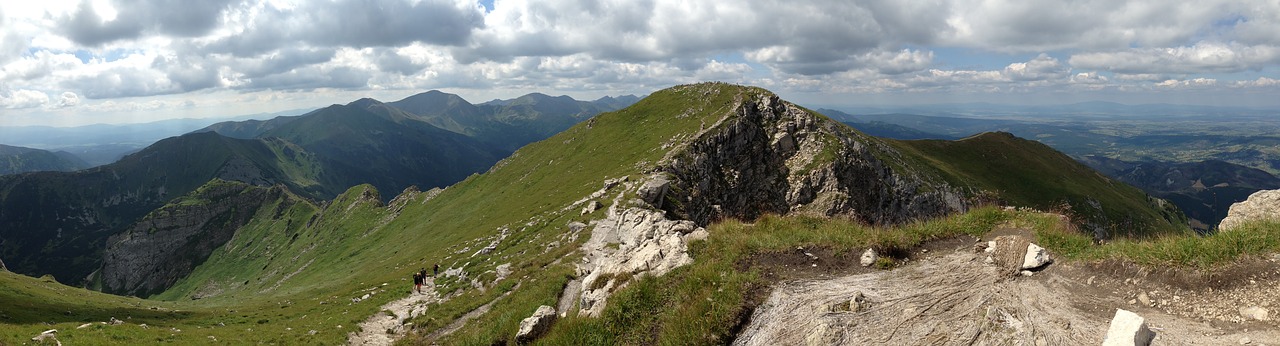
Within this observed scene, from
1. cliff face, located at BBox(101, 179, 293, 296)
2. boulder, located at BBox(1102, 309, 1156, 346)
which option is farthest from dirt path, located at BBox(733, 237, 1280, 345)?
cliff face, located at BBox(101, 179, 293, 296)

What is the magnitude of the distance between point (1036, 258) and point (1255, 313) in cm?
343

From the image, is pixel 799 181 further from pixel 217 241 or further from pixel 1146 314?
pixel 217 241

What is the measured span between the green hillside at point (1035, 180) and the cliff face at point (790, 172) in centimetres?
2255

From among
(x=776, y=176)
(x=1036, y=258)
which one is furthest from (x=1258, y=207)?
(x=776, y=176)

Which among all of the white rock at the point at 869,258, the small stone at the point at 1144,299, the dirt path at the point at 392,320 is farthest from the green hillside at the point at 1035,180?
the small stone at the point at 1144,299

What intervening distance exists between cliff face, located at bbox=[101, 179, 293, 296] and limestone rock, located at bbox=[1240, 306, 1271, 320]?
210 metres

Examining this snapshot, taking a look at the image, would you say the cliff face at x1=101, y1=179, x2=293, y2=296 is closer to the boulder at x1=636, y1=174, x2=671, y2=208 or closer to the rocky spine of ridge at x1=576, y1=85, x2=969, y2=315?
the rocky spine of ridge at x1=576, y1=85, x2=969, y2=315

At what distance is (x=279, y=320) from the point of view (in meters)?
35.0

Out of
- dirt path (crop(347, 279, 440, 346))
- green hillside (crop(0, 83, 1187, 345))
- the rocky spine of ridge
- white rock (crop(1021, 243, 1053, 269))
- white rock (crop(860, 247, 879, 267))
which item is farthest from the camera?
the rocky spine of ridge

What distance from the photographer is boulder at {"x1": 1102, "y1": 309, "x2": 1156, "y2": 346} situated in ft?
24.9

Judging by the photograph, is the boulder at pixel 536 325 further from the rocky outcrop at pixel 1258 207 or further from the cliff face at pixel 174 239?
the cliff face at pixel 174 239

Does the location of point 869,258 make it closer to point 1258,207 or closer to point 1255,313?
point 1255,313

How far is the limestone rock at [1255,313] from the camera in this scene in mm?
7680

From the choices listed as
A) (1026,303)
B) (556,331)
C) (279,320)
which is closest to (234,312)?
(279,320)
